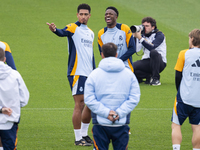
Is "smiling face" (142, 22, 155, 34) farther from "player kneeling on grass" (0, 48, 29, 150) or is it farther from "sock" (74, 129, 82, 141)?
"player kneeling on grass" (0, 48, 29, 150)

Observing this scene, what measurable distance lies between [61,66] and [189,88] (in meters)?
7.15

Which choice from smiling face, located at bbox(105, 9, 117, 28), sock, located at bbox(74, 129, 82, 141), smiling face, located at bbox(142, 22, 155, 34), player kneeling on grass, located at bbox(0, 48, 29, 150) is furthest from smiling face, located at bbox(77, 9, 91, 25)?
smiling face, located at bbox(142, 22, 155, 34)

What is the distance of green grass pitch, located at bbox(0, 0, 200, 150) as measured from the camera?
602 centimetres

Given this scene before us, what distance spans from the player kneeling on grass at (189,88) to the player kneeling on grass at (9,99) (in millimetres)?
1904

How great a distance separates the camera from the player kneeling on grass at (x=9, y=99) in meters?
4.07

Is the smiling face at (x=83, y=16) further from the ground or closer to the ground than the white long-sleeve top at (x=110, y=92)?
further from the ground

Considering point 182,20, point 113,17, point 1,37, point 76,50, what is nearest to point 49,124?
point 76,50

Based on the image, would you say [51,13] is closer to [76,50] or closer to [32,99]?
[32,99]

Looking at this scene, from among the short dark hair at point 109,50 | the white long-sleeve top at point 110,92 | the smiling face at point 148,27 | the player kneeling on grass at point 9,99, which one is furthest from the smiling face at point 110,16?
the smiling face at point 148,27

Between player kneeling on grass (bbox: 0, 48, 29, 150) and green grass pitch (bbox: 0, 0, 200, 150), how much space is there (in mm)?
1325

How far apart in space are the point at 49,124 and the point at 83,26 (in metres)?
1.81

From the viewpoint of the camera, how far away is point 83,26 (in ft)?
19.2

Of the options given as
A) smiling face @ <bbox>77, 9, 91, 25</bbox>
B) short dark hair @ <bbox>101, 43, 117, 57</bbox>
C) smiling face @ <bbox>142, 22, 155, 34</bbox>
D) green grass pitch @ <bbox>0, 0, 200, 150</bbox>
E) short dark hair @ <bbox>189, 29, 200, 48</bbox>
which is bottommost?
green grass pitch @ <bbox>0, 0, 200, 150</bbox>

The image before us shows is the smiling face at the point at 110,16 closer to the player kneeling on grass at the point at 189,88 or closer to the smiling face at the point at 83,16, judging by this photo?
the smiling face at the point at 83,16
